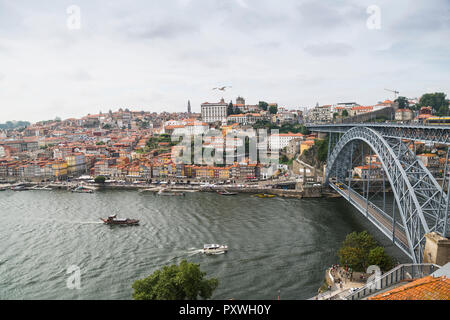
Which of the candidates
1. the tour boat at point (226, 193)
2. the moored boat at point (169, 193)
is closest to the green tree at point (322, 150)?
the tour boat at point (226, 193)

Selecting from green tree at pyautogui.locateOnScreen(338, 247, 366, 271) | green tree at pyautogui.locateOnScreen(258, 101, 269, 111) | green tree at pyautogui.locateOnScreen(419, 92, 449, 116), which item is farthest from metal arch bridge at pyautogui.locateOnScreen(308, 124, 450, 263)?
green tree at pyautogui.locateOnScreen(258, 101, 269, 111)

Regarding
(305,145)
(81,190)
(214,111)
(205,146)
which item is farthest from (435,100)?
(81,190)

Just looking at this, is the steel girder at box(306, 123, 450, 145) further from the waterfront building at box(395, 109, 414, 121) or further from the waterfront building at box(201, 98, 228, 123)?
the waterfront building at box(201, 98, 228, 123)

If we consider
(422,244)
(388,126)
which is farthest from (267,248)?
(388,126)

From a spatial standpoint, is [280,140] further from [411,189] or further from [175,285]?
[175,285]

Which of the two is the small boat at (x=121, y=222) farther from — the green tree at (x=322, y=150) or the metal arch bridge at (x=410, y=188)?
the green tree at (x=322, y=150)
